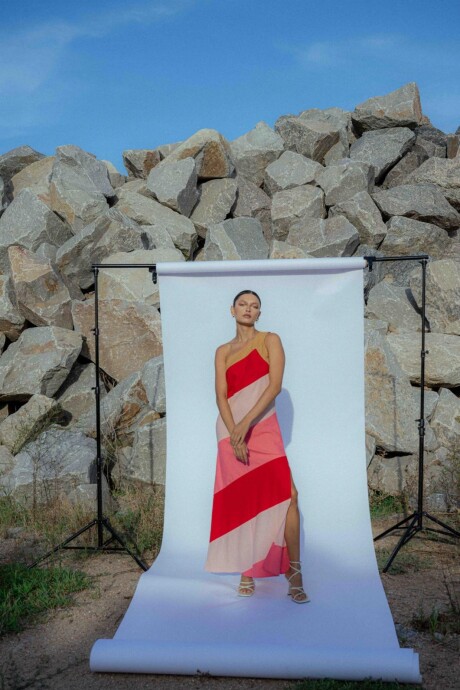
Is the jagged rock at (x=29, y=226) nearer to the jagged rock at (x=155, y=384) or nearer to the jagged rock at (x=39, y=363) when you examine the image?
the jagged rock at (x=39, y=363)

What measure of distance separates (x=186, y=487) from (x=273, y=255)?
189 inches

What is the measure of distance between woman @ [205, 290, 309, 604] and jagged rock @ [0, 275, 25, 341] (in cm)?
553

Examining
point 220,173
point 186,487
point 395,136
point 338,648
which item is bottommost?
point 338,648

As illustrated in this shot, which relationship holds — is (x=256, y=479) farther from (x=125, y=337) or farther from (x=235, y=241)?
(x=235, y=241)

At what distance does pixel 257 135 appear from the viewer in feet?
45.9

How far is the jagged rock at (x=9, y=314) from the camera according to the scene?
968 cm

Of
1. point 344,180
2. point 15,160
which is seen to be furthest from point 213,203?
point 15,160

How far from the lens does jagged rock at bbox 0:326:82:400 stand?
28.5ft

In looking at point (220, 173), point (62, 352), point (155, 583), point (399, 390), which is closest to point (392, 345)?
point (399, 390)

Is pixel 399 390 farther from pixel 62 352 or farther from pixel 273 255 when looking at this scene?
pixel 62 352

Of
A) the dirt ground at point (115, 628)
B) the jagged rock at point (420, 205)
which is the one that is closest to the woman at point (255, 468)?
the dirt ground at point (115, 628)

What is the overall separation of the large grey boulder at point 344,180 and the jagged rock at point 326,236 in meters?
0.86

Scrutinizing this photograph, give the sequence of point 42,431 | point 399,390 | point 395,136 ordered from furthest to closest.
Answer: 1. point 395,136
2. point 42,431
3. point 399,390

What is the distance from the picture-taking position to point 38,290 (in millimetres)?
9555
